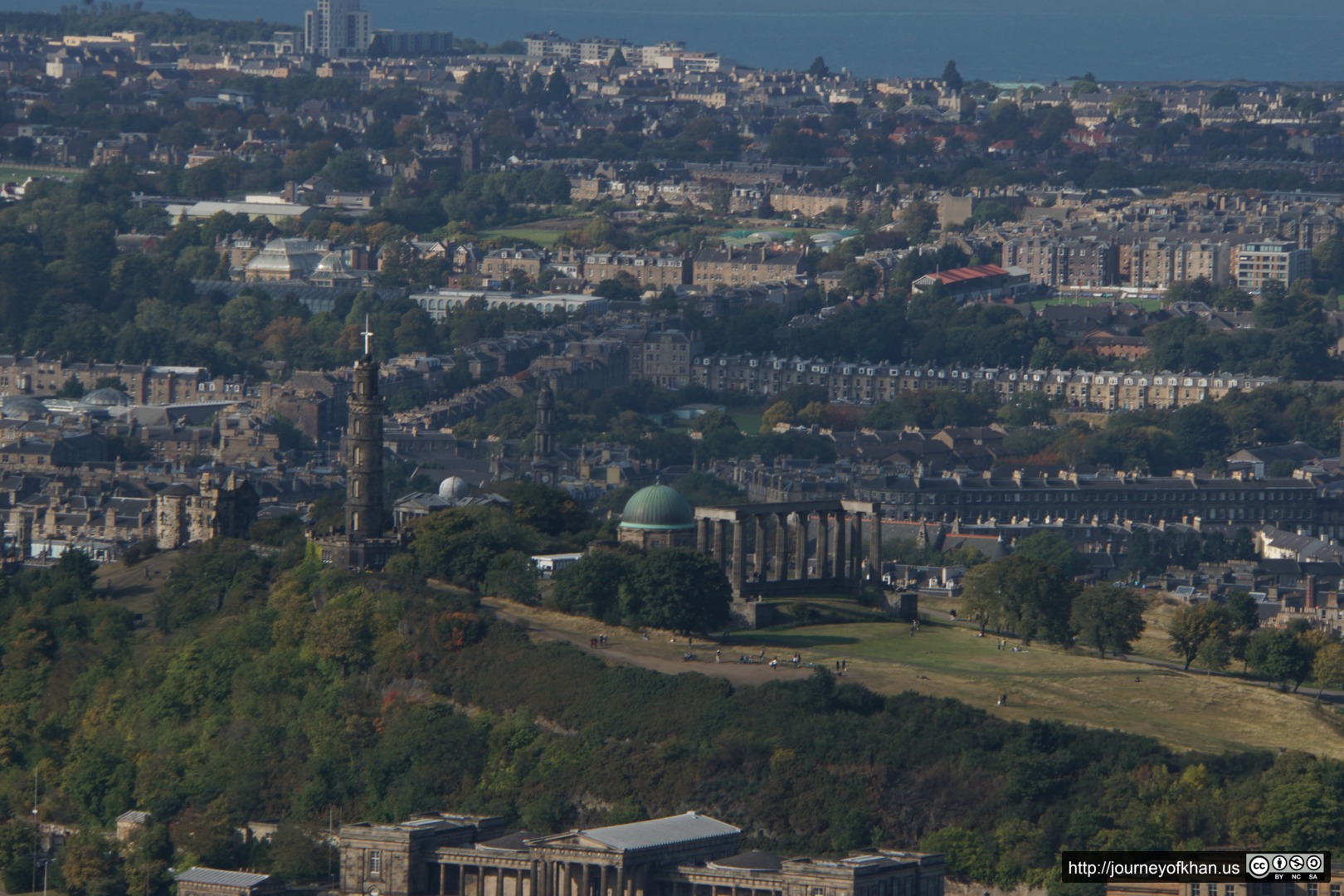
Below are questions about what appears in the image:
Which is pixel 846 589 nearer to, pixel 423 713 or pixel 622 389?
pixel 423 713

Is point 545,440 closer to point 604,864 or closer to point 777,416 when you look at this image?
point 777,416

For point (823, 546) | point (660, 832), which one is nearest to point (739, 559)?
point (823, 546)

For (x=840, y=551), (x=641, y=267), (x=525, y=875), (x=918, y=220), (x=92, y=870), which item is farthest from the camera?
(x=918, y=220)

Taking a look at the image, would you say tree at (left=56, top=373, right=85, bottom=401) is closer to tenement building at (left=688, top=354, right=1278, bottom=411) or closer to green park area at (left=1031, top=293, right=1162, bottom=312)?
tenement building at (left=688, top=354, right=1278, bottom=411)

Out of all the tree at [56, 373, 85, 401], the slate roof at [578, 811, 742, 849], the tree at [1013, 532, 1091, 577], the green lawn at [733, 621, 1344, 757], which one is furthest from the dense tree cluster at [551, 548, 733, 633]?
the tree at [56, 373, 85, 401]

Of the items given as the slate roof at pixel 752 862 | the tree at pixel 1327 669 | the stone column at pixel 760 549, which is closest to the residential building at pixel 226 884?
the slate roof at pixel 752 862

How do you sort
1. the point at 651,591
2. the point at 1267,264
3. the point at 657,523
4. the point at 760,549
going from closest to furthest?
the point at 651,591
the point at 760,549
the point at 657,523
the point at 1267,264

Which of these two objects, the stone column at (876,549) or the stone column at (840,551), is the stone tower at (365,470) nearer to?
the stone column at (840,551)
